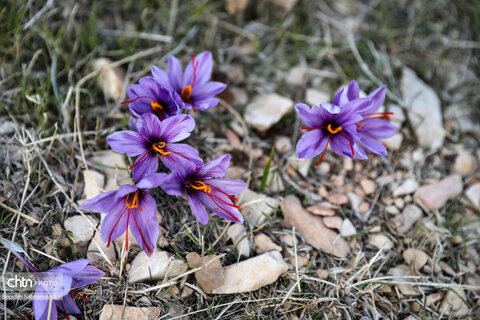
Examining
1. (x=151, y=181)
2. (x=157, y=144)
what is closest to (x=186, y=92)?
(x=157, y=144)

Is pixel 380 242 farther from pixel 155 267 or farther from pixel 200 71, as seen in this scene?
pixel 200 71

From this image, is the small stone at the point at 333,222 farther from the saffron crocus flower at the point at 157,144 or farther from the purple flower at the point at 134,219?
the purple flower at the point at 134,219

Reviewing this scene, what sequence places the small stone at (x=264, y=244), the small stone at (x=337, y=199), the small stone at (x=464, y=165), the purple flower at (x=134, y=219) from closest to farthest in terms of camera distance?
the purple flower at (x=134, y=219)
the small stone at (x=264, y=244)
the small stone at (x=337, y=199)
the small stone at (x=464, y=165)

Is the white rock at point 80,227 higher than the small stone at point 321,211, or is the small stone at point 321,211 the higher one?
the white rock at point 80,227

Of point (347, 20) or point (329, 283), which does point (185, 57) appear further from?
point (329, 283)

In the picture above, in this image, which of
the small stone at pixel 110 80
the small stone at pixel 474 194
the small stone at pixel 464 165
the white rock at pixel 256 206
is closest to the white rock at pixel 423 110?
the small stone at pixel 464 165

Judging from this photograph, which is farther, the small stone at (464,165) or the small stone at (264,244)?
the small stone at (464,165)
